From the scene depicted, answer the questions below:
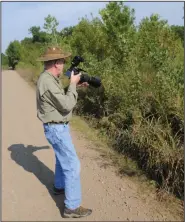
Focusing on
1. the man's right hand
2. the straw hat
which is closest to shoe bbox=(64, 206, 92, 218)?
the man's right hand

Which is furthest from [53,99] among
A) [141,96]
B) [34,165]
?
[141,96]

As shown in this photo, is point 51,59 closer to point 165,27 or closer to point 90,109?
point 90,109

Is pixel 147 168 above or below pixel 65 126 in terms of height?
below

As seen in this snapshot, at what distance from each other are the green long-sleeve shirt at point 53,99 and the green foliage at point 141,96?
1.62 meters

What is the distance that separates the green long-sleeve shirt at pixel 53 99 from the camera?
4004 mm

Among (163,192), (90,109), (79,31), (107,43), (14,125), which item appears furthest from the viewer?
(79,31)

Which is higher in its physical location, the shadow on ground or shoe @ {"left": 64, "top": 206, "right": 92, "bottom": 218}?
the shadow on ground

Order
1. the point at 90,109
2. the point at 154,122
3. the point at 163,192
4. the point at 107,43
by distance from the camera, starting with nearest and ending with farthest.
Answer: the point at 163,192
the point at 154,122
the point at 90,109
the point at 107,43

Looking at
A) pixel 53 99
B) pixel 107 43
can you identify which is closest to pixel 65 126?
pixel 53 99

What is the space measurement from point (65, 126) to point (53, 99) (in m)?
0.40

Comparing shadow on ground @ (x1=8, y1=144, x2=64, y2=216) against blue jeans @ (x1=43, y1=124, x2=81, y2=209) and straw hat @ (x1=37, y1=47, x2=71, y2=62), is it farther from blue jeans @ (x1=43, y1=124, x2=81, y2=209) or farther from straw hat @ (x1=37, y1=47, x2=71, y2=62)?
straw hat @ (x1=37, y1=47, x2=71, y2=62)

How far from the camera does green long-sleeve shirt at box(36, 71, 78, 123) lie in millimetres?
4004

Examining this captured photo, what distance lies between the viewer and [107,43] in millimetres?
12656

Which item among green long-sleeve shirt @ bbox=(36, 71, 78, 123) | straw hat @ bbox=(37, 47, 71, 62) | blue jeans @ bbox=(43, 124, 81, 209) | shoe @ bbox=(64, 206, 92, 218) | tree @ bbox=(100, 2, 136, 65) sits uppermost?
tree @ bbox=(100, 2, 136, 65)
